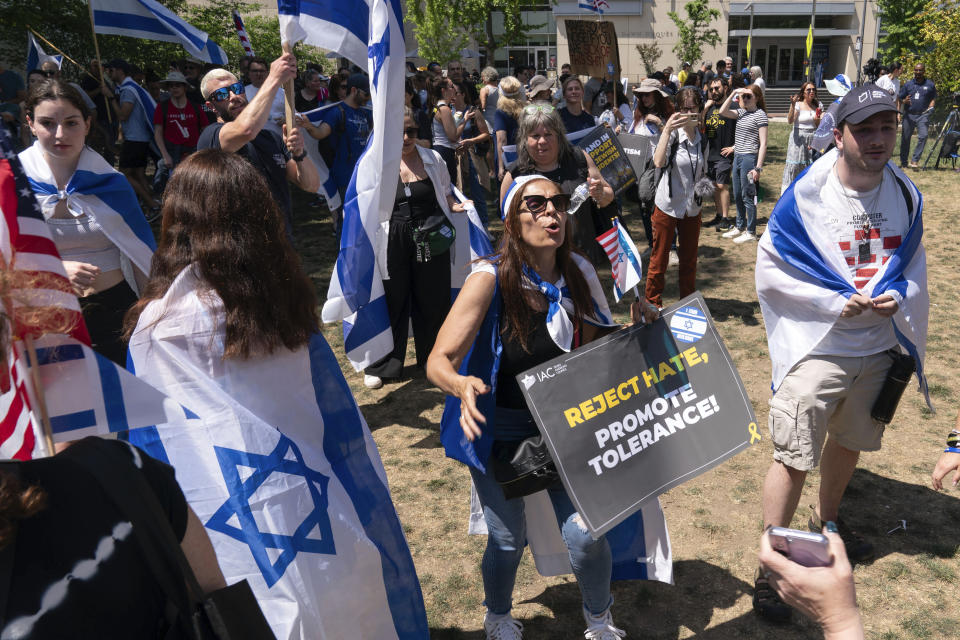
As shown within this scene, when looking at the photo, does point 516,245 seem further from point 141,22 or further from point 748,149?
point 748,149

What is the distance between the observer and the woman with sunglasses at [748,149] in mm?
8906

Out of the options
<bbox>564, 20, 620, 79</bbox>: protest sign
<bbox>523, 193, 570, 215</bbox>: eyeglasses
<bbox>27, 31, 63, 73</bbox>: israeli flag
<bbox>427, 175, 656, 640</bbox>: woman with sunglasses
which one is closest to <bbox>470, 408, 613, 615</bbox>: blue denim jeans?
<bbox>427, 175, 656, 640</bbox>: woman with sunglasses

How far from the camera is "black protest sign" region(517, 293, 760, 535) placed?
8.25 ft

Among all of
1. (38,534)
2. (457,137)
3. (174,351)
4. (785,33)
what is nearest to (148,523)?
(38,534)

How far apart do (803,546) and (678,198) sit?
16.6 ft

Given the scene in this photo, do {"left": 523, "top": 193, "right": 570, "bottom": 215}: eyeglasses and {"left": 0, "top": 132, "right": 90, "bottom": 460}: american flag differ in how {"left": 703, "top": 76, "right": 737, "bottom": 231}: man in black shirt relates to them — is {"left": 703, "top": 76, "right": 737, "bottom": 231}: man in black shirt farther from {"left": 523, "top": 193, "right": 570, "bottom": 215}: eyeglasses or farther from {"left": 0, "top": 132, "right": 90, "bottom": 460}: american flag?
{"left": 0, "top": 132, "right": 90, "bottom": 460}: american flag

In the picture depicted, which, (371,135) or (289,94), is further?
(371,135)

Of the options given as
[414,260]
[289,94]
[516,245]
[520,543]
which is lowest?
[520,543]

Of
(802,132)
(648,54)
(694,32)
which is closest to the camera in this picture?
(802,132)

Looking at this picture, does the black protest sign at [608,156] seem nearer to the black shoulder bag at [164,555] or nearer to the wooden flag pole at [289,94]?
the wooden flag pole at [289,94]

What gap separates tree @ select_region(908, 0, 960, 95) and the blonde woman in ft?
49.1

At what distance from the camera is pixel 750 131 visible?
9078 mm

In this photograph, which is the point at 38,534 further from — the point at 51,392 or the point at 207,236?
the point at 207,236

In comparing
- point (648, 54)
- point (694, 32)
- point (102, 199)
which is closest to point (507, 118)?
point (102, 199)
